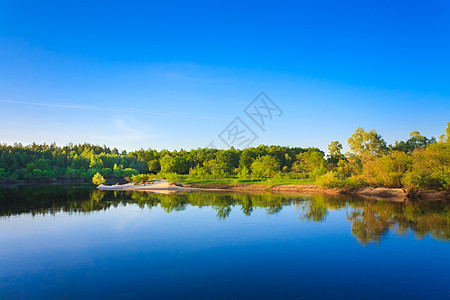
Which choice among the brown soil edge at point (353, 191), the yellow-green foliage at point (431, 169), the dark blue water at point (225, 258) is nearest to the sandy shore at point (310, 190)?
the brown soil edge at point (353, 191)

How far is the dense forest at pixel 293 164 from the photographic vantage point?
27.4 m

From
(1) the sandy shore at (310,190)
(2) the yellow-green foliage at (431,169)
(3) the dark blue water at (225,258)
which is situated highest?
(2) the yellow-green foliage at (431,169)

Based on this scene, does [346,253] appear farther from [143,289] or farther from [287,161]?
[287,161]

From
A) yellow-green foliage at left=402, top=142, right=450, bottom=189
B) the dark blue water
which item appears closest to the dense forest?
yellow-green foliage at left=402, top=142, right=450, bottom=189

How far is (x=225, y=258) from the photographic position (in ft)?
28.8

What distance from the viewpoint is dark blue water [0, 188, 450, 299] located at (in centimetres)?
650

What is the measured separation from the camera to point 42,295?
20.2ft

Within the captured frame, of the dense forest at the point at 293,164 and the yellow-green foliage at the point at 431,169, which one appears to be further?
the dense forest at the point at 293,164

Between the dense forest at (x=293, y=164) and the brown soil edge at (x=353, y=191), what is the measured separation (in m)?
0.71

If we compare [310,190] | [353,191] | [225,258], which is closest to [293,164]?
[310,190]

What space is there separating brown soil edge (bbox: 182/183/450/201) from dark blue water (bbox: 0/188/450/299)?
39.8 ft

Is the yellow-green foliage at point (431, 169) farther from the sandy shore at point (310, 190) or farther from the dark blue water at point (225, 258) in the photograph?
the dark blue water at point (225, 258)

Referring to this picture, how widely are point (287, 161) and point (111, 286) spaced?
229 feet

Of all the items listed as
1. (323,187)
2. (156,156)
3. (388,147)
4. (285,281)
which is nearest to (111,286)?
(285,281)
